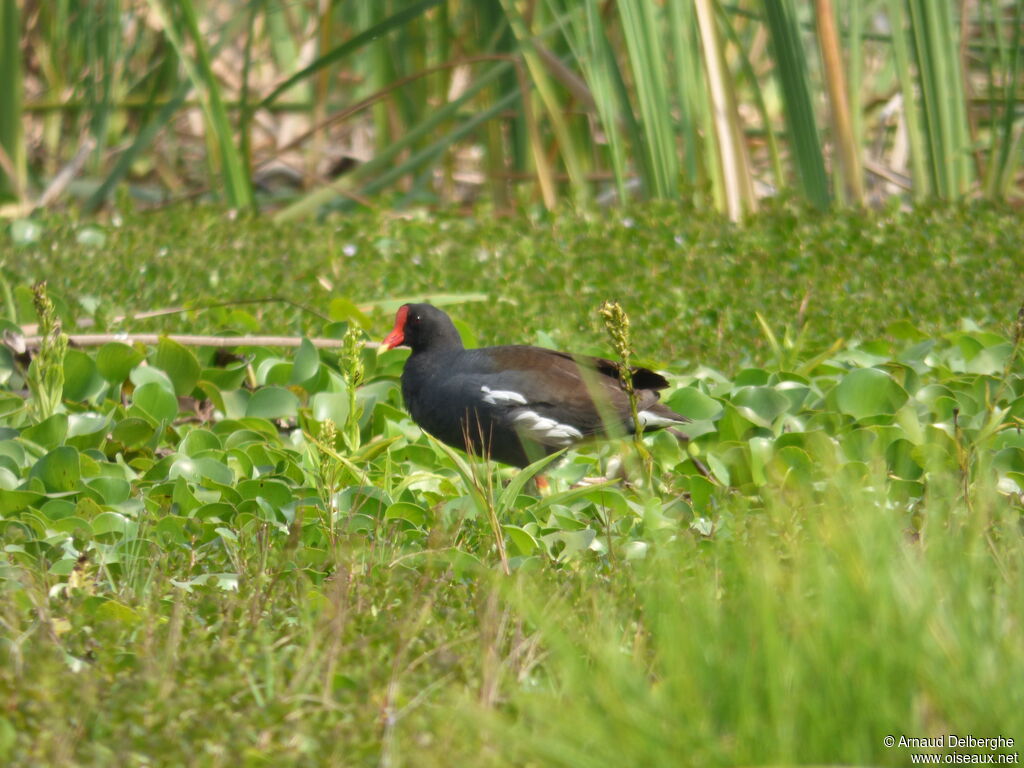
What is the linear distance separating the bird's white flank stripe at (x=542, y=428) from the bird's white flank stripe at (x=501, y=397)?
0.05 m

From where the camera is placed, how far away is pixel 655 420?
3660mm

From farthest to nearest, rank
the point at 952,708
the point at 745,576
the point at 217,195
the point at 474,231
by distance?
the point at 217,195
the point at 474,231
the point at 745,576
the point at 952,708

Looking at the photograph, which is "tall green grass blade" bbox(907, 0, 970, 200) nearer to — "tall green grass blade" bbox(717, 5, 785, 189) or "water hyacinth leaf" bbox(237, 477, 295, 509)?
"tall green grass blade" bbox(717, 5, 785, 189)

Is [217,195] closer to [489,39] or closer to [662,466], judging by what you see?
[489,39]

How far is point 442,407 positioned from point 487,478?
0.97 metres

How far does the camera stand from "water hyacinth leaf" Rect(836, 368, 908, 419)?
12.4 feet

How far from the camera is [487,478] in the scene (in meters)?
2.79

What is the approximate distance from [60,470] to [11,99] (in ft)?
11.5

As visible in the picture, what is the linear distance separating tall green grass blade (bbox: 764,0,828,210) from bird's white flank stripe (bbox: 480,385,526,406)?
2190 mm

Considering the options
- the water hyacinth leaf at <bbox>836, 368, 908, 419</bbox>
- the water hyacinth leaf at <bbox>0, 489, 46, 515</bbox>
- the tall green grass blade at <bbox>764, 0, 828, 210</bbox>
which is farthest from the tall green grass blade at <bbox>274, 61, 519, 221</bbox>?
the water hyacinth leaf at <bbox>0, 489, 46, 515</bbox>

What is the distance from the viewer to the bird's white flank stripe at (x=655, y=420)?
142 inches

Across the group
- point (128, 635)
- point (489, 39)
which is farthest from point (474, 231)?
point (128, 635)

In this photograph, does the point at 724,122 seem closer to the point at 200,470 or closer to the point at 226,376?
the point at 226,376

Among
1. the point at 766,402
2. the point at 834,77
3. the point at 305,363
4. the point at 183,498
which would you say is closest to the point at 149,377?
the point at 305,363
